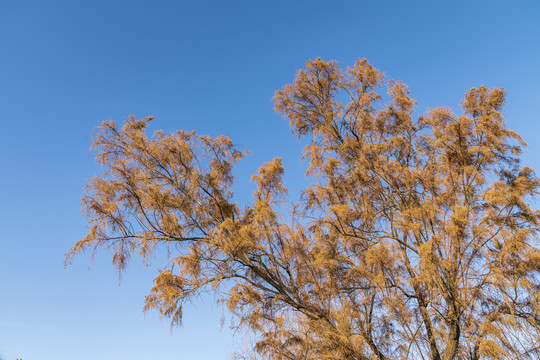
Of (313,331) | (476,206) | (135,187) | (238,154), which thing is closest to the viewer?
(313,331)

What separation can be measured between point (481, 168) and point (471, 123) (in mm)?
764

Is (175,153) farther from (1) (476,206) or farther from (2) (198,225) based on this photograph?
(1) (476,206)

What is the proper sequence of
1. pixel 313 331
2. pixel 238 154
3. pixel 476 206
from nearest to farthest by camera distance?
pixel 313 331, pixel 476 206, pixel 238 154

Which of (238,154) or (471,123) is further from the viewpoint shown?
(238,154)

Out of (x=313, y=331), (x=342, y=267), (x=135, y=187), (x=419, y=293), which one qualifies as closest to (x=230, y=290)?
(x=313, y=331)

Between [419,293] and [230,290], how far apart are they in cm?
287

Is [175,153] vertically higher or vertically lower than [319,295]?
higher

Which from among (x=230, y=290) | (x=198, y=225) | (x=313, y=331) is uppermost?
(x=198, y=225)

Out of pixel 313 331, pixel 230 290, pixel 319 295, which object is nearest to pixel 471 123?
pixel 319 295

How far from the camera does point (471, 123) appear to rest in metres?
6.25

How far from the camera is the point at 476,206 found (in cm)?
612

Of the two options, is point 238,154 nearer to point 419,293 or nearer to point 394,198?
point 394,198

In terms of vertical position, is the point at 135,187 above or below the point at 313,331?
above

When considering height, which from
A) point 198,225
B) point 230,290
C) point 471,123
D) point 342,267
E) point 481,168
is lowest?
point 230,290
